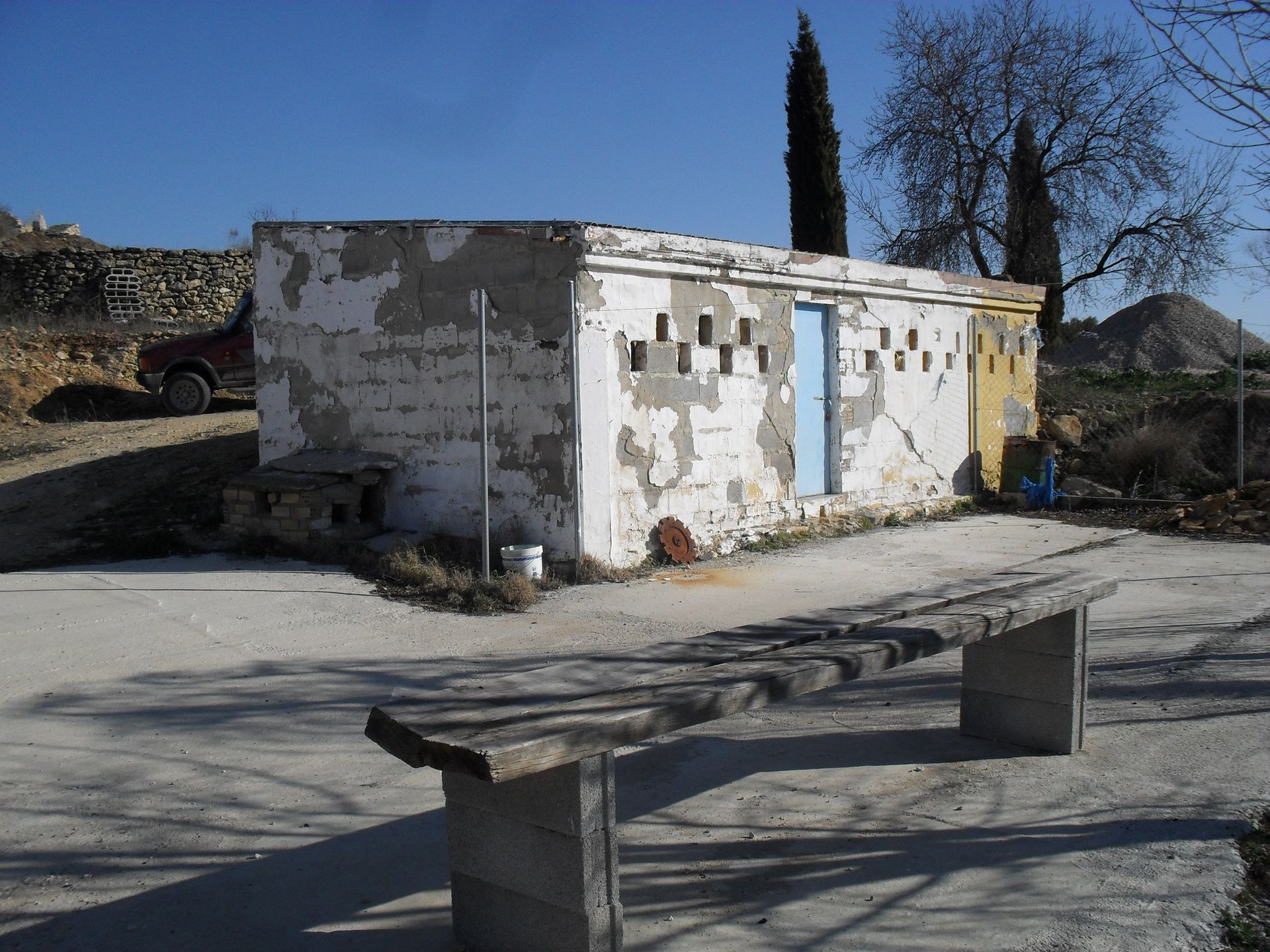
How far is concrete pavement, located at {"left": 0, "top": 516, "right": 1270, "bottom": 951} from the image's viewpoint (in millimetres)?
3039

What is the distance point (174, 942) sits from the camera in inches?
115

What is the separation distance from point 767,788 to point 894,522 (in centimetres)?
806

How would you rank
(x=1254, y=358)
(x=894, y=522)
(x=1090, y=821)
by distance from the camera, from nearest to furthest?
(x=1090, y=821), (x=894, y=522), (x=1254, y=358)

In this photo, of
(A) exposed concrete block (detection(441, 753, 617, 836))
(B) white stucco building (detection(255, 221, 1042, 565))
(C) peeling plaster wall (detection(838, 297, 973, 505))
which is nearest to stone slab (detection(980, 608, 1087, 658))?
(A) exposed concrete block (detection(441, 753, 617, 836))

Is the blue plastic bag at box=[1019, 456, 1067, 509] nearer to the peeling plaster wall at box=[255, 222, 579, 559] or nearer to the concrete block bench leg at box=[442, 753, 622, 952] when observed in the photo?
the peeling plaster wall at box=[255, 222, 579, 559]

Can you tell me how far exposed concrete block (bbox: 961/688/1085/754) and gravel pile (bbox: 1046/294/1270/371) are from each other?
22460mm

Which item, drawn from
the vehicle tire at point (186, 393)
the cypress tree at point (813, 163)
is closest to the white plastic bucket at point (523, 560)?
the vehicle tire at point (186, 393)

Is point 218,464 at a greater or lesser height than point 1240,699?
greater

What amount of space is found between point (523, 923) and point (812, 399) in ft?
28.1

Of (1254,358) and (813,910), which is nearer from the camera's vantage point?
(813,910)

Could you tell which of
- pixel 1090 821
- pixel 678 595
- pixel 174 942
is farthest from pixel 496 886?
pixel 678 595

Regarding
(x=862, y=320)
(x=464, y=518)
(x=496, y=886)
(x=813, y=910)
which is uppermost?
(x=862, y=320)

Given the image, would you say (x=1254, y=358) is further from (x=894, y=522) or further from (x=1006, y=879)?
(x=1006, y=879)

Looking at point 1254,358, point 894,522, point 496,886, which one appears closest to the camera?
point 496,886
